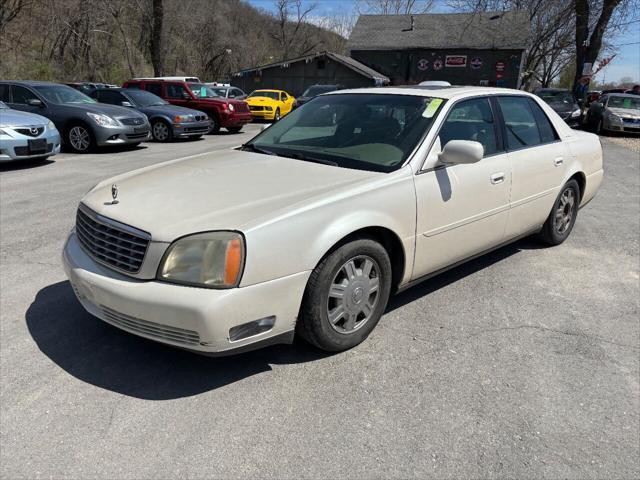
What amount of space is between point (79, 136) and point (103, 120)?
68cm

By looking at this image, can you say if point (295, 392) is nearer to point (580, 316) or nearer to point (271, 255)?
point (271, 255)

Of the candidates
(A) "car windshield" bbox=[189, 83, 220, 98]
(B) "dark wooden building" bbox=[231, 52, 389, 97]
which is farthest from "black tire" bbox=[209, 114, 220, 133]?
(B) "dark wooden building" bbox=[231, 52, 389, 97]

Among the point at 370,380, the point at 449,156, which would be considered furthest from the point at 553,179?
the point at 370,380

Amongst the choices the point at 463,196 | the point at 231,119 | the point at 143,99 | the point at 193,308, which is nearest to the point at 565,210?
the point at 463,196

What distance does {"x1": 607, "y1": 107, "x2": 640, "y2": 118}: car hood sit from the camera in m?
17.4

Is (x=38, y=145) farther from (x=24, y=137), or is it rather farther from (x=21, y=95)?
(x=21, y=95)

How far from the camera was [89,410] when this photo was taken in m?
2.56

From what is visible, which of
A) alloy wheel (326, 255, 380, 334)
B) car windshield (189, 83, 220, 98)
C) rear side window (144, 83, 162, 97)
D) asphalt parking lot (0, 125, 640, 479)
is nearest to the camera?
asphalt parking lot (0, 125, 640, 479)

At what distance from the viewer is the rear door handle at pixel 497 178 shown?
3.86 metres

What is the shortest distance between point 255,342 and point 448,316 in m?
1.62

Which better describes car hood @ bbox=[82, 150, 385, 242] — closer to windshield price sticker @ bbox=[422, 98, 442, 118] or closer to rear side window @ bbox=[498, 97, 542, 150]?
windshield price sticker @ bbox=[422, 98, 442, 118]

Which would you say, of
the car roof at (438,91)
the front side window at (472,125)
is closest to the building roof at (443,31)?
the car roof at (438,91)

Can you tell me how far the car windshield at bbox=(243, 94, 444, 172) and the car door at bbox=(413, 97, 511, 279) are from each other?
0.20 metres

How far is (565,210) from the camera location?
5176 millimetres
